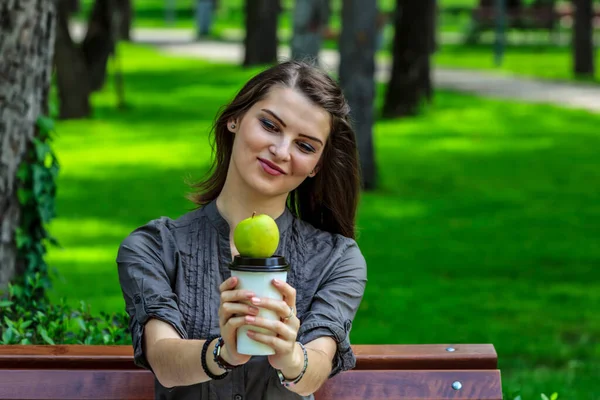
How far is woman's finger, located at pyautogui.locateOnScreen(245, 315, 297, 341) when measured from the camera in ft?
8.11

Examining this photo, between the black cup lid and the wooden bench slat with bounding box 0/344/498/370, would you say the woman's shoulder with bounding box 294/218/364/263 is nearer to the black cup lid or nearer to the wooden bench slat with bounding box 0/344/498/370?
the wooden bench slat with bounding box 0/344/498/370

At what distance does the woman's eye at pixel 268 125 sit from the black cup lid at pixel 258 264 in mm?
639

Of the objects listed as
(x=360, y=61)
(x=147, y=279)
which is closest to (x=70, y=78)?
(x=360, y=61)

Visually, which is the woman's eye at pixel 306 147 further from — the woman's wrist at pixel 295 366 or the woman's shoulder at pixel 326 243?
the woman's wrist at pixel 295 366

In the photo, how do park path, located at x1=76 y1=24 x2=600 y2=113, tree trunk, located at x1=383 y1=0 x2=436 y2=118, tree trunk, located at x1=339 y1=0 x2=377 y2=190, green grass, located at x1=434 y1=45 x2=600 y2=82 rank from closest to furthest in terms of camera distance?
tree trunk, located at x1=339 y1=0 x2=377 y2=190 → tree trunk, located at x1=383 y1=0 x2=436 y2=118 → park path, located at x1=76 y1=24 x2=600 y2=113 → green grass, located at x1=434 y1=45 x2=600 y2=82

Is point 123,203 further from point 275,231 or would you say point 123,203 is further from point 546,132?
point 275,231

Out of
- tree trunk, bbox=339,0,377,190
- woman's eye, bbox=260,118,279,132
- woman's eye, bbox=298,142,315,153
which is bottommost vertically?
tree trunk, bbox=339,0,377,190

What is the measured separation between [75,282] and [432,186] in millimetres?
5235

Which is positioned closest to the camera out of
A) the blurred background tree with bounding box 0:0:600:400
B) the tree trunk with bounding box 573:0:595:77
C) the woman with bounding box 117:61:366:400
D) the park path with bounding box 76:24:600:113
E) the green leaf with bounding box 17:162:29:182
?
the woman with bounding box 117:61:366:400

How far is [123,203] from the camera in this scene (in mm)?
11414

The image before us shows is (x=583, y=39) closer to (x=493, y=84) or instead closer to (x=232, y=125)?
(x=493, y=84)

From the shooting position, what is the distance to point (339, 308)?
10.0 feet

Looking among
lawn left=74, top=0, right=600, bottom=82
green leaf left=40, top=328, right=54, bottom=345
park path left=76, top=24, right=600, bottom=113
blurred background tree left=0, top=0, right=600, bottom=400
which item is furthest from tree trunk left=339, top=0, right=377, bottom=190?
green leaf left=40, top=328, right=54, bottom=345

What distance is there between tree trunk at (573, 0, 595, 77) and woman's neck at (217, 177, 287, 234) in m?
20.2
